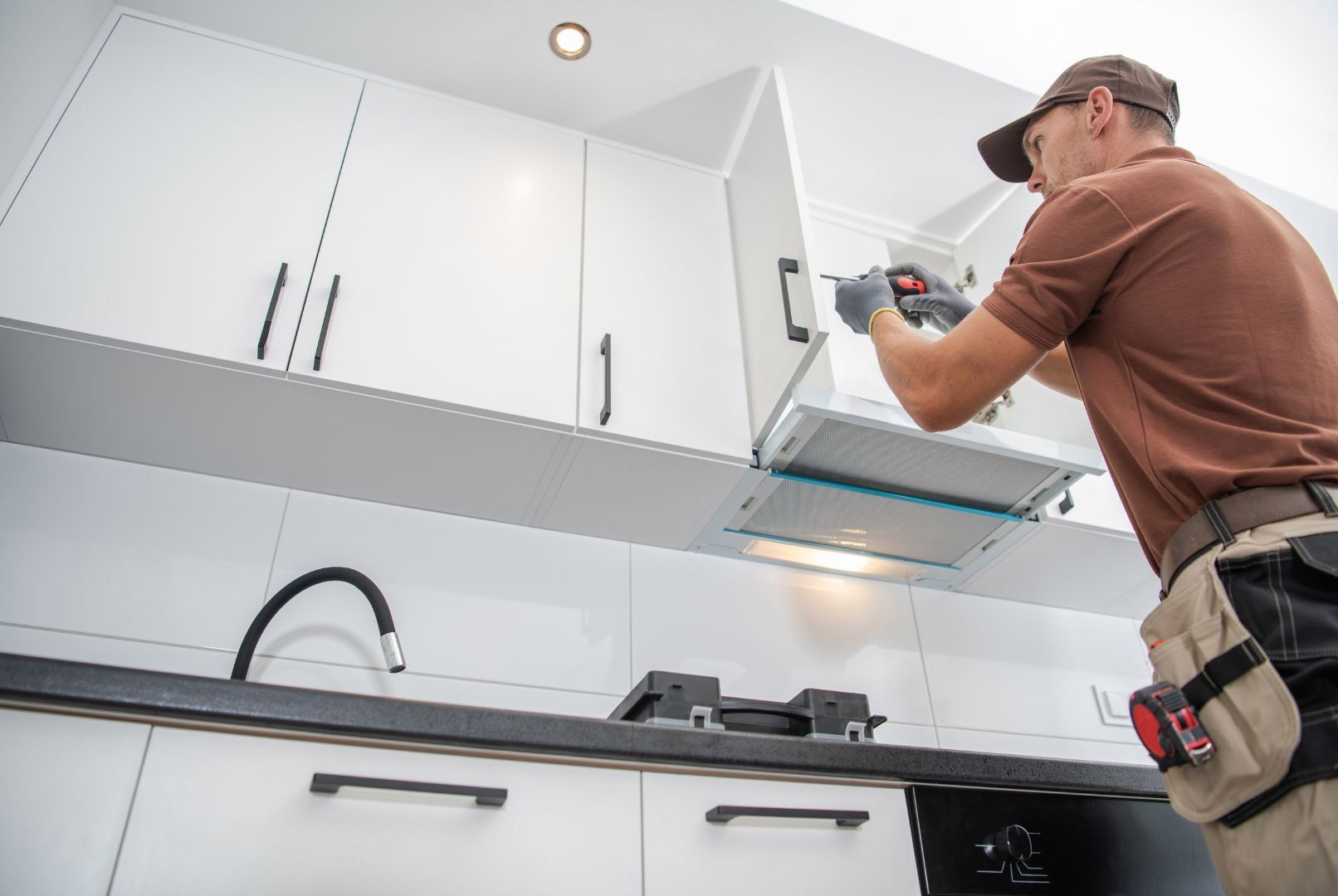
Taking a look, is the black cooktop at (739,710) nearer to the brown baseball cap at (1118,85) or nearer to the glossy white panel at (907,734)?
the glossy white panel at (907,734)

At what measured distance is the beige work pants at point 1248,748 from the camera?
727mm

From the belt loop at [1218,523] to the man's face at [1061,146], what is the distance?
64 cm

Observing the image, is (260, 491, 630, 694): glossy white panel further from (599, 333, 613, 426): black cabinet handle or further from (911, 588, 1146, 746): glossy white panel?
(911, 588, 1146, 746): glossy white panel

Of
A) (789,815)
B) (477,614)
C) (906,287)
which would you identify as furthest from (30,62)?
(789,815)

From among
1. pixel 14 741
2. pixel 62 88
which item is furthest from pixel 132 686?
pixel 62 88

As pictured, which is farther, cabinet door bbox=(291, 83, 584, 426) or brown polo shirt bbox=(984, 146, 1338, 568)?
cabinet door bbox=(291, 83, 584, 426)

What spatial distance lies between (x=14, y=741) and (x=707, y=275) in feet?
4.73

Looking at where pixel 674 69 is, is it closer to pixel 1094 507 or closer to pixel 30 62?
pixel 30 62

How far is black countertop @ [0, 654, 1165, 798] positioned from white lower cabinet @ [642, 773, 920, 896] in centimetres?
3

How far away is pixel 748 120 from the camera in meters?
1.98

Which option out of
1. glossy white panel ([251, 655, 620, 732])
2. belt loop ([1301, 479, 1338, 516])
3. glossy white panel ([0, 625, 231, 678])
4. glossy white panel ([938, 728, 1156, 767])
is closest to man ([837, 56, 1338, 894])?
belt loop ([1301, 479, 1338, 516])

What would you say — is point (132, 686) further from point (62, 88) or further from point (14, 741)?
point (62, 88)

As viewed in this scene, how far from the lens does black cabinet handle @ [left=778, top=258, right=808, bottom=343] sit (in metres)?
1.53

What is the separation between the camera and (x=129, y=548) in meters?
1.49
